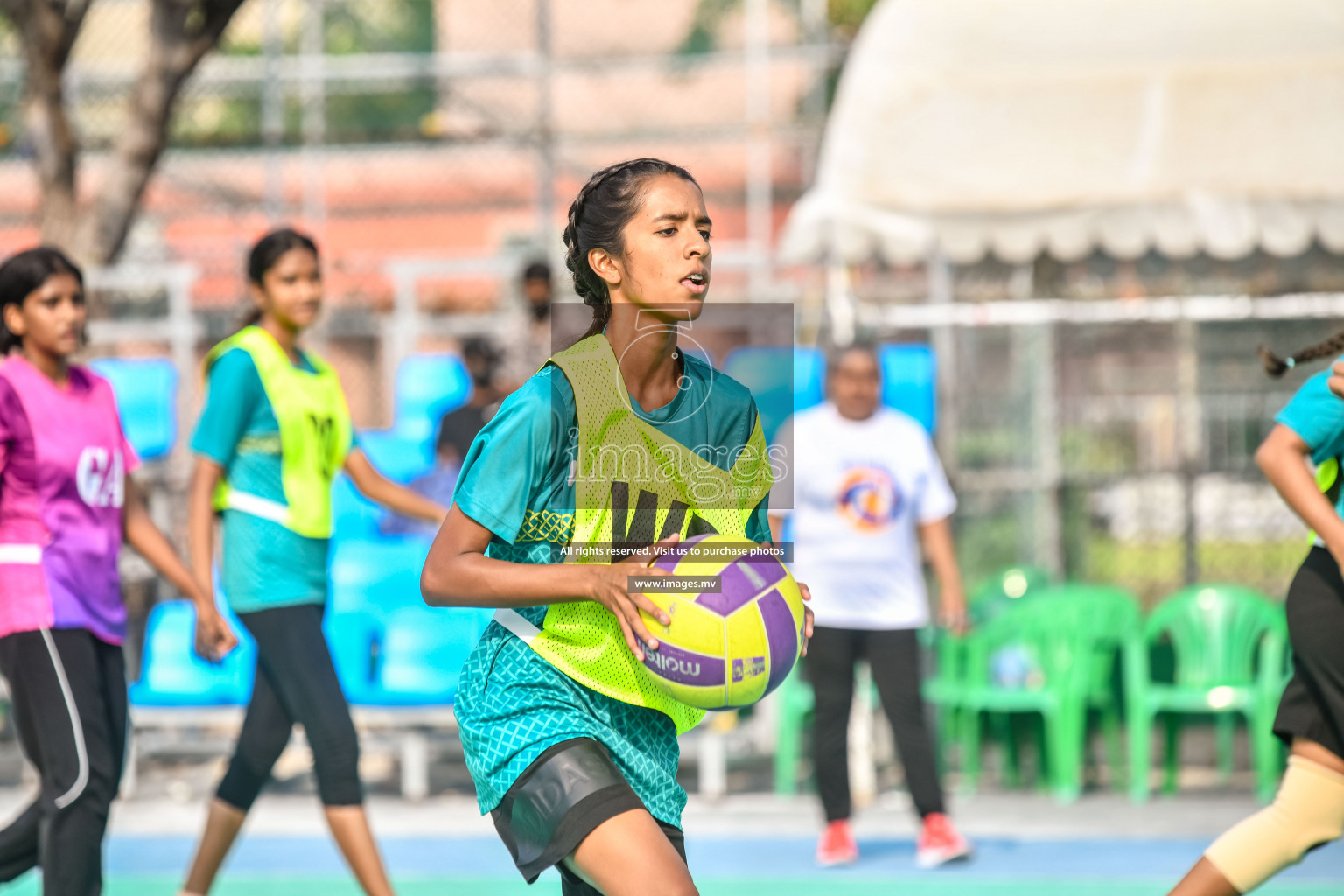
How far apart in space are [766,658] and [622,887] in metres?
0.51

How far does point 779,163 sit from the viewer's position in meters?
19.1

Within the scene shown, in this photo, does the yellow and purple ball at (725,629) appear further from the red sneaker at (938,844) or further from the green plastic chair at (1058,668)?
the green plastic chair at (1058,668)

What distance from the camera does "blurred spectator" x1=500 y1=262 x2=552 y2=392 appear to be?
25.5 ft

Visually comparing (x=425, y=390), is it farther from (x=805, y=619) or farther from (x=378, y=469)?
(x=805, y=619)

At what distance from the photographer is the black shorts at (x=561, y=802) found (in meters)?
2.98

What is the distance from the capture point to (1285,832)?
167 inches

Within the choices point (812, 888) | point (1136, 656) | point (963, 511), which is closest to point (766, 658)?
point (812, 888)

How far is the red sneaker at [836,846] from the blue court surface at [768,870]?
0.18ft

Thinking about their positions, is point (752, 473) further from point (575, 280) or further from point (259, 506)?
point (259, 506)

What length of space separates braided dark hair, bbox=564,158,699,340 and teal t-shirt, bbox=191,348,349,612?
2329mm

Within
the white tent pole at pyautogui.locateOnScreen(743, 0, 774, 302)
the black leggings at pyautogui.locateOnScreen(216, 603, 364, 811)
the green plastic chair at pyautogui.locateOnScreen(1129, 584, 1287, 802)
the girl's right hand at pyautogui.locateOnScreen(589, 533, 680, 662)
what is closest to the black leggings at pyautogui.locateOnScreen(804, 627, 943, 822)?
the green plastic chair at pyautogui.locateOnScreen(1129, 584, 1287, 802)

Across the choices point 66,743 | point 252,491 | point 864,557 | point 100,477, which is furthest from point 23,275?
point 864,557

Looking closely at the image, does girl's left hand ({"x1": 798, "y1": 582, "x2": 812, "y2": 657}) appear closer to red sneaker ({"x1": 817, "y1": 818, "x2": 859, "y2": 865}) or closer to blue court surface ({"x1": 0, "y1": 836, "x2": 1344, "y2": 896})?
blue court surface ({"x1": 0, "y1": 836, "x2": 1344, "y2": 896})

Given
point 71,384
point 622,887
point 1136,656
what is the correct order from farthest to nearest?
point 1136,656 < point 71,384 < point 622,887
